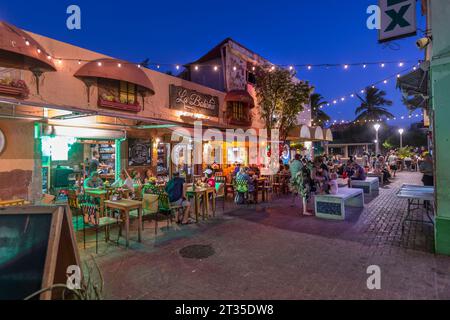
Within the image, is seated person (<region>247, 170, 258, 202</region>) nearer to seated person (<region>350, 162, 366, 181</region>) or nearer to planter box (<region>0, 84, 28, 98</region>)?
seated person (<region>350, 162, 366, 181</region>)

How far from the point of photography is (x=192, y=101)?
42.0 ft

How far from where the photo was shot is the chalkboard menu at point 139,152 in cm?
1144

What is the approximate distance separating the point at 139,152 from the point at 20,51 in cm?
596

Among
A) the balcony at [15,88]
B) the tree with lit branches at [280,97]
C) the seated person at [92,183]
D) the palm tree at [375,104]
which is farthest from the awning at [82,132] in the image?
the palm tree at [375,104]

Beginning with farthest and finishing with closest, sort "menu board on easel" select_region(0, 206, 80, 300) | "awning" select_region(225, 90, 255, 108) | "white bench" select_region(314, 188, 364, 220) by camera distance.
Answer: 1. "awning" select_region(225, 90, 255, 108)
2. "white bench" select_region(314, 188, 364, 220)
3. "menu board on easel" select_region(0, 206, 80, 300)

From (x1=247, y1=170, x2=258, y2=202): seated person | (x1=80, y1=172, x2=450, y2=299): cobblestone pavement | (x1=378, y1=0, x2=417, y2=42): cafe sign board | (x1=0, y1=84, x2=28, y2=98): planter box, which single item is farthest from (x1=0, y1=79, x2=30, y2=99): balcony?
(x1=378, y1=0, x2=417, y2=42): cafe sign board

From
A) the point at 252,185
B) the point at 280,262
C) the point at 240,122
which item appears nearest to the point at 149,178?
the point at 252,185

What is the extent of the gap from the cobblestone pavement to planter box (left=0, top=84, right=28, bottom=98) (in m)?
4.90

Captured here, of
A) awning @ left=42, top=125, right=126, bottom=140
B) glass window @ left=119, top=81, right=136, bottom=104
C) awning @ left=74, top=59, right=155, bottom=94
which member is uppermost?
awning @ left=74, top=59, right=155, bottom=94

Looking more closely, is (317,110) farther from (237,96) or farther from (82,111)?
(82,111)

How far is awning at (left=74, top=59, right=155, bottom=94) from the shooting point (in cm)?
840

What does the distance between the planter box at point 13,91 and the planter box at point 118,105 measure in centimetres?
218

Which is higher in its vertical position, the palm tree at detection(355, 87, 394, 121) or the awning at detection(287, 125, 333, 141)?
the palm tree at detection(355, 87, 394, 121)

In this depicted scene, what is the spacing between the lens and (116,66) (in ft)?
29.1
